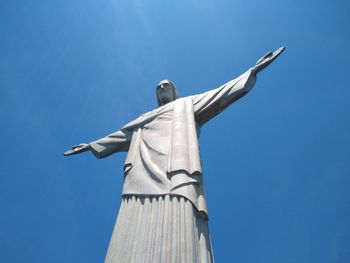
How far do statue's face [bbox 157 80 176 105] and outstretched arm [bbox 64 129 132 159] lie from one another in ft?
4.98

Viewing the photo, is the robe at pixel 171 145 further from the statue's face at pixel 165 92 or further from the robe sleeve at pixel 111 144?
the statue's face at pixel 165 92

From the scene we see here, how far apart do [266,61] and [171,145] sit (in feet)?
10.5

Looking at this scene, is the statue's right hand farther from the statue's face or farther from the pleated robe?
Result: the statue's face

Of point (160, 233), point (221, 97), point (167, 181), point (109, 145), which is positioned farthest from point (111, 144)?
point (160, 233)

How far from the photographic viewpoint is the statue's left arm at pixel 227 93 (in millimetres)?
9086

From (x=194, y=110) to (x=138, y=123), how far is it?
1410 mm

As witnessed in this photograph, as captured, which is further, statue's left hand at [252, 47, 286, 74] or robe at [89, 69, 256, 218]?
statue's left hand at [252, 47, 286, 74]

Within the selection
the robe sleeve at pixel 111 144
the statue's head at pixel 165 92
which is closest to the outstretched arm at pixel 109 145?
the robe sleeve at pixel 111 144

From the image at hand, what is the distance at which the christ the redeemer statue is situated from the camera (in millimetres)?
6066

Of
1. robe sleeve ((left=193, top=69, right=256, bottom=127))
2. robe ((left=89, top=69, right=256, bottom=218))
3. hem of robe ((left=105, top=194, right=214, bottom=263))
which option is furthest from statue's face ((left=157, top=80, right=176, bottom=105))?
hem of robe ((left=105, top=194, right=214, bottom=263))

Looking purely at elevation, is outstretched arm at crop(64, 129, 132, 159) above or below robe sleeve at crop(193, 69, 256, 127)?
below

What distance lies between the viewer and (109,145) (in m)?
9.96

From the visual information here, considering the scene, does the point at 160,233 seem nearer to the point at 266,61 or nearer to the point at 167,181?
the point at 167,181

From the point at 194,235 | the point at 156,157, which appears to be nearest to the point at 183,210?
the point at 194,235
